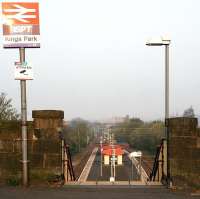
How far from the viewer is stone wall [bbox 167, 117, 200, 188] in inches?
398

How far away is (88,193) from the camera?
9711mm

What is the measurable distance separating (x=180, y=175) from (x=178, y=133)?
92 centimetres

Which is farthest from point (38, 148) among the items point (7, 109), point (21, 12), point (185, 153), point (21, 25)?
point (7, 109)

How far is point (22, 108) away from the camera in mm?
10523

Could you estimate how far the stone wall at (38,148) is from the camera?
10.7 m

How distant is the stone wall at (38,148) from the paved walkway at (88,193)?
621mm

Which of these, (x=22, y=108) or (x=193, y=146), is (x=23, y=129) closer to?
(x=22, y=108)

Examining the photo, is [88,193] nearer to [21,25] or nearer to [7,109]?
[21,25]

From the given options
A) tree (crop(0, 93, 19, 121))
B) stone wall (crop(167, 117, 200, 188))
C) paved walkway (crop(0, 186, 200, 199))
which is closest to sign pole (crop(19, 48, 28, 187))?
paved walkway (crop(0, 186, 200, 199))

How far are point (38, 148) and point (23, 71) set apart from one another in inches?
68.3

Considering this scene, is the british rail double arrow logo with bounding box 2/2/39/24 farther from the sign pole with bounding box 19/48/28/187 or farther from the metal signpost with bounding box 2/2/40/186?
the sign pole with bounding box 19/48/28/187

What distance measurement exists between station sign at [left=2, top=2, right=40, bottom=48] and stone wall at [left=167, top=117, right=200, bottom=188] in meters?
3.59

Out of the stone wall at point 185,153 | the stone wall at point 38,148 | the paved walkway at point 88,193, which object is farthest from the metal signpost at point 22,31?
the stone wall at point 185,153

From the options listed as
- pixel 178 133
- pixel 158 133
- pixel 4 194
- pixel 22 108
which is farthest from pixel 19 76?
pixel 158 133
